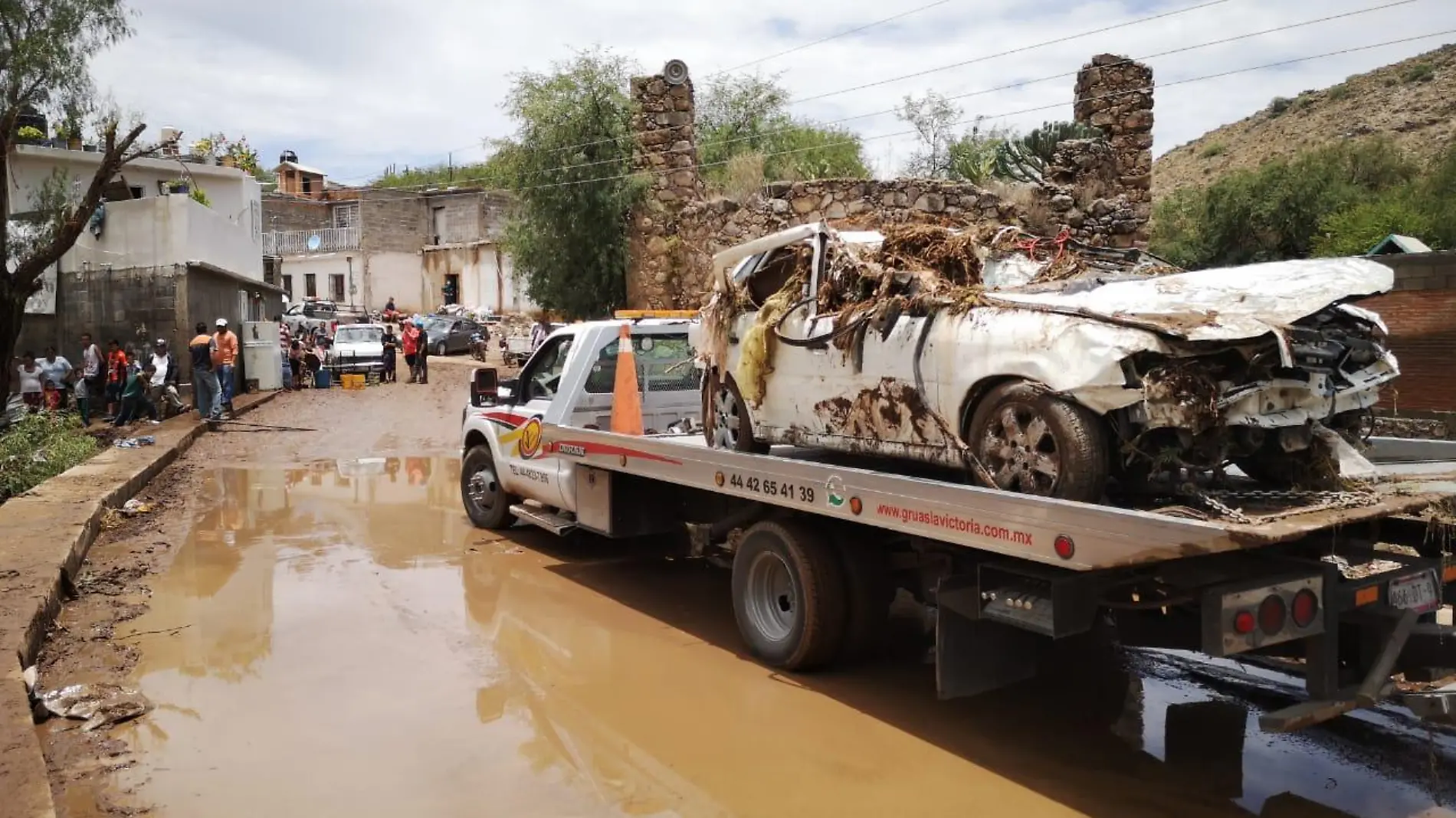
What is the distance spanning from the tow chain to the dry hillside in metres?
42.0

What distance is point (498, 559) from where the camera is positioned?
9.27 m

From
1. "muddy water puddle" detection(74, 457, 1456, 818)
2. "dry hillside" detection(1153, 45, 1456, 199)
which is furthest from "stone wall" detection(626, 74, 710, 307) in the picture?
"dry hillside" detection(1153, 45, 1456, 199)

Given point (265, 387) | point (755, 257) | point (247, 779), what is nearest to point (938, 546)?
point (755, 257)

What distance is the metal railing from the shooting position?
53.3m

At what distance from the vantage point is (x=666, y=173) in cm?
1888

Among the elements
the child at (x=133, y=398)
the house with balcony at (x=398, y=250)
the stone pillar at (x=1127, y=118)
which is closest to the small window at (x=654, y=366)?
Answer: the stone pillar at (x=1127, y=118)

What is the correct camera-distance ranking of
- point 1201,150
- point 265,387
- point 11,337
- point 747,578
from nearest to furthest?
point 747,578, point 11,337, point 265,387, point 1201,150

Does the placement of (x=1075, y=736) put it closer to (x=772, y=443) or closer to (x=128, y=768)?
(x=772, y=443)

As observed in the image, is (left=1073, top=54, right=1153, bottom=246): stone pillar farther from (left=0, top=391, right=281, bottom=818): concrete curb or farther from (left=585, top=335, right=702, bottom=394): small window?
(left=0, top=391, right=281, bottom=818): concrete curb

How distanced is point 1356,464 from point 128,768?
551cm

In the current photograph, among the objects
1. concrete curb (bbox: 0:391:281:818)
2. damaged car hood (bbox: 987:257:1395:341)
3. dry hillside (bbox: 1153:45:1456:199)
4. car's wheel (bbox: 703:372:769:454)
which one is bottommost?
concrete curb (bbox: 0:391:281:818)

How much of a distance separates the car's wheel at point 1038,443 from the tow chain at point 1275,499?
0.42 metres

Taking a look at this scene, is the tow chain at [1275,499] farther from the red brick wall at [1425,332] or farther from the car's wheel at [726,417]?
the red brick wall at [1425,332]

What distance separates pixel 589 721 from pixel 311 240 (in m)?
54.4
